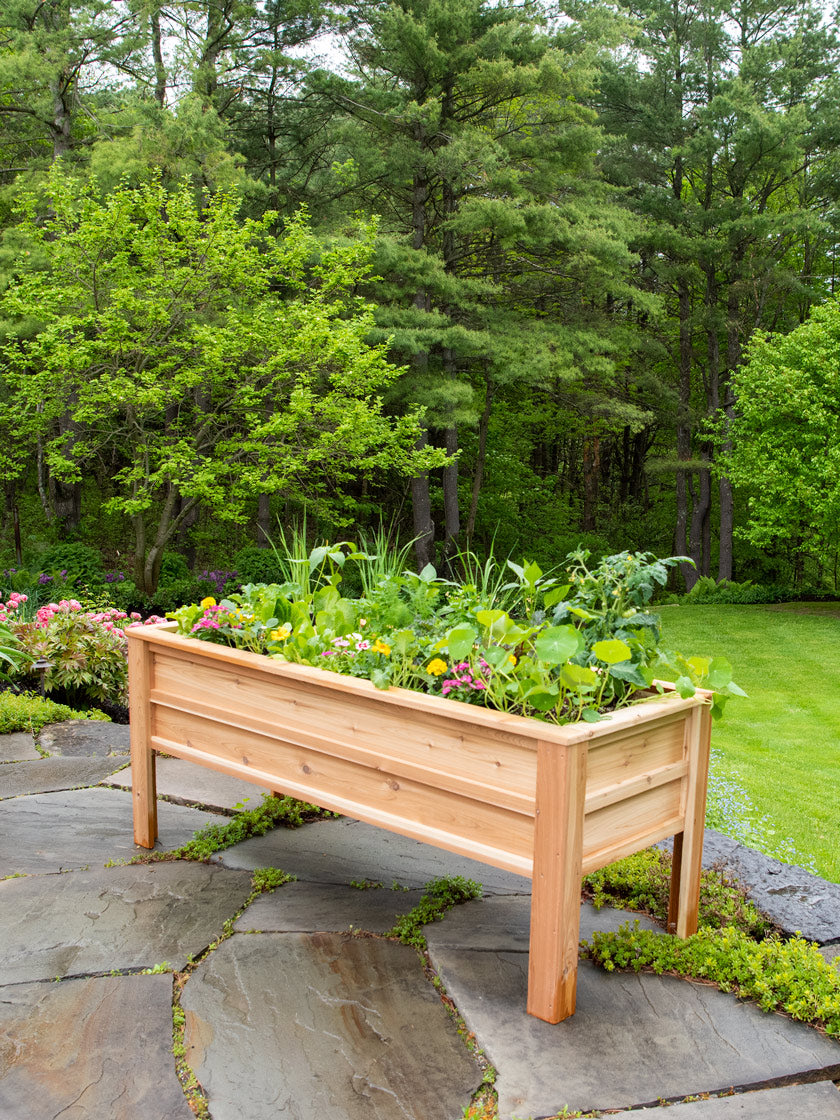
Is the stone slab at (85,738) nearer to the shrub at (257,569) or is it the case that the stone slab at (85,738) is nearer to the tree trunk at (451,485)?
the shrub at (257,569)

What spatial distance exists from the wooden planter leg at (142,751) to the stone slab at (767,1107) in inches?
66.5

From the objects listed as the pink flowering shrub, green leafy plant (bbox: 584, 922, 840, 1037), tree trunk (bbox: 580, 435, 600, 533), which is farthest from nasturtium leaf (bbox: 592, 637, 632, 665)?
tree trunk (bbox: 580, 435, 600, 533)

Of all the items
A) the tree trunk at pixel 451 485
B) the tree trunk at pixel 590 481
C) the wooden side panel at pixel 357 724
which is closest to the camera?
the wooden side panel at pixel 357 724

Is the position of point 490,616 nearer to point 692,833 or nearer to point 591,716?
point 591,716

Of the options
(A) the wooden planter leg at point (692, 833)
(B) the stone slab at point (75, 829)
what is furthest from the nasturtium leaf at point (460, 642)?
(B) the stone slab at point (75, 829)

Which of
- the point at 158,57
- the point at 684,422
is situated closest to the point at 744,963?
the point at 158,57

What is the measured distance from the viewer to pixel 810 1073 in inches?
65.4

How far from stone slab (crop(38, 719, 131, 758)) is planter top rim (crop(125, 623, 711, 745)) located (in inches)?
61.3

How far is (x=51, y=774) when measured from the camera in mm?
3416

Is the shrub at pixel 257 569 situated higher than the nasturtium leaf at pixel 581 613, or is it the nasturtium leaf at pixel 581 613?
the nasturtium leaf at pixel 581 613

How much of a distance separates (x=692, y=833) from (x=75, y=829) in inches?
78.2

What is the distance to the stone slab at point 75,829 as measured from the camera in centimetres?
262

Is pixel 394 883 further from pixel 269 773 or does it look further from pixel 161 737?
pixel 161 737

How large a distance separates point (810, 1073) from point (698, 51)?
48.8 ft
